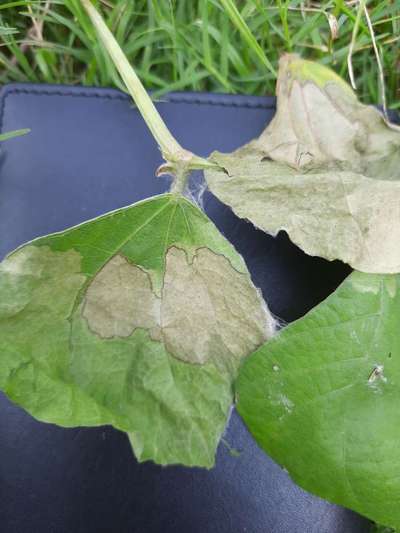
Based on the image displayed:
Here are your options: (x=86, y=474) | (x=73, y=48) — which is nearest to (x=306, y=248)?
(x=86, y=474)

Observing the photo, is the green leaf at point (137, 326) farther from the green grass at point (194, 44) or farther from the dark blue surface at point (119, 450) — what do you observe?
the green grass at point (194, 44)

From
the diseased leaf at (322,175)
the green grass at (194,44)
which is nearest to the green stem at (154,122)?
the diseased leaf at (322,175)

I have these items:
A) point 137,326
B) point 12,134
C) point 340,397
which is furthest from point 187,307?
point 12,134

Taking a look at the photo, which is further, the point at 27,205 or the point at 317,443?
the point at 27,205

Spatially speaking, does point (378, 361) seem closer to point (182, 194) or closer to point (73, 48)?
point (182, 194)

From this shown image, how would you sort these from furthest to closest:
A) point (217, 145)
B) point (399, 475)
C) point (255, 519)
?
point (217, 145), point (255, 519), point (399, 475)

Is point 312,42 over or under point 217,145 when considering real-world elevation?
over

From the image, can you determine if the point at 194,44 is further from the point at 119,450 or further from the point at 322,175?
the point at 119,450
